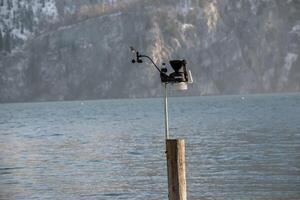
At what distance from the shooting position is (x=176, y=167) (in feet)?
101

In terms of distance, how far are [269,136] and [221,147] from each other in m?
14.6

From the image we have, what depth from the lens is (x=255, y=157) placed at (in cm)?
7175

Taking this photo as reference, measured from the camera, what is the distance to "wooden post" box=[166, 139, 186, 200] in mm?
30719

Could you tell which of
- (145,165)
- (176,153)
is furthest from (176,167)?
(145,165)

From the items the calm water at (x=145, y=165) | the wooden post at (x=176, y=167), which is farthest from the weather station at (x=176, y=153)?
the calm water at (x=145, y=165)

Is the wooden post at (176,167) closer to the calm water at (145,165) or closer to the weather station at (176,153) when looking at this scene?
the weather station at (176,153)

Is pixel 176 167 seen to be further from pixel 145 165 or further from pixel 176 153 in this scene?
pixel 145 165

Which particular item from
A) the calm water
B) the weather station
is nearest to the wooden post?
the weather station

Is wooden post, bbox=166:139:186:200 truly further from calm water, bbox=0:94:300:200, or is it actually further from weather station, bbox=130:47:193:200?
calm water, bbox=0:94:300:200

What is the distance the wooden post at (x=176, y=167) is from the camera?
101 feet

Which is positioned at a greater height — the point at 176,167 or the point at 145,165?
the point at 176,167

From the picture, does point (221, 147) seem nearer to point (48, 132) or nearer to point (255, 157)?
point (255, 157)

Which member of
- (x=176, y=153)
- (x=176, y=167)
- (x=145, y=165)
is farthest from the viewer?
(x=145, y=165)

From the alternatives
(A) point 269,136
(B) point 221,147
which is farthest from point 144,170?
(A) point 269,136
